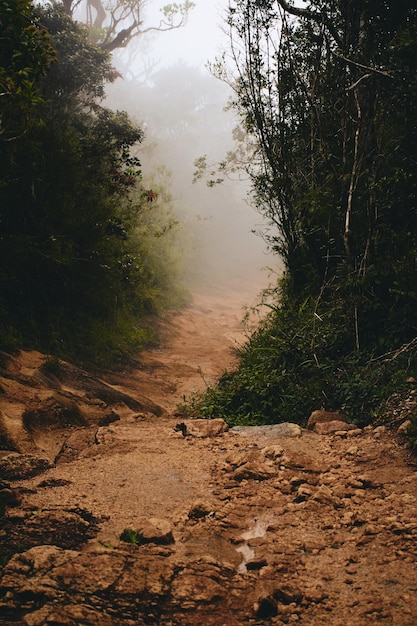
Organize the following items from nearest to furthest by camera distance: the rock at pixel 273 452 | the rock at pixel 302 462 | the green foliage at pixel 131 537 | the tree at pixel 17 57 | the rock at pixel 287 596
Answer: the rock at pixel 287 596 < the green foliage at pixel 131 537 < the rock at pixel 302 462 < the rock at pixel 273 452 < the tree at pixel 17 57

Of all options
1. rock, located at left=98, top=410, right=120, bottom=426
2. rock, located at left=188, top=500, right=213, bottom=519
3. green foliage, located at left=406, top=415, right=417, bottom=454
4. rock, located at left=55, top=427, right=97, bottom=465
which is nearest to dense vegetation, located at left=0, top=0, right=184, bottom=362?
Result: rock, located at left=98, top=410, right=120, bottom=426

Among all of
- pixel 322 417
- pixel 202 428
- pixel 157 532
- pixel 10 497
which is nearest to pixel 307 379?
pixel 322 417

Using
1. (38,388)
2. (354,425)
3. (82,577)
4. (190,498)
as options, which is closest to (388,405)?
(354,425)

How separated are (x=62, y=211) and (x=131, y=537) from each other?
256 inches

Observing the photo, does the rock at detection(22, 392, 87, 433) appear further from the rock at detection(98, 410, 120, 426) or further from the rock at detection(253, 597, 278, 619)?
the rock at detection(253, 597, 278, 619)

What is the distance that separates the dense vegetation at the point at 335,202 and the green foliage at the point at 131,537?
2.79m

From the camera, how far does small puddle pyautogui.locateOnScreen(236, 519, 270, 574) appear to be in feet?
8.30

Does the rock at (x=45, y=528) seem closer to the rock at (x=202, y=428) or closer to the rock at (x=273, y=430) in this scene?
the rock at (x=202, y=428)

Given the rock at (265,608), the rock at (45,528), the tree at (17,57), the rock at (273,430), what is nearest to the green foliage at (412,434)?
the rock at (273,430)

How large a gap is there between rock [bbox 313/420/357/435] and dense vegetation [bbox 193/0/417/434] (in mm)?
242

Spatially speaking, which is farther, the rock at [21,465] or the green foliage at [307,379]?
the green foliage at [307,379]

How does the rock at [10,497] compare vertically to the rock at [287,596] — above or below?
above

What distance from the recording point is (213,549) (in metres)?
2.67

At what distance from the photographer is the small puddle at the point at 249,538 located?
2531 mm
